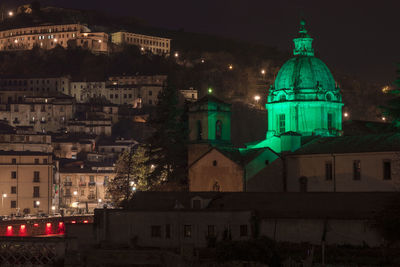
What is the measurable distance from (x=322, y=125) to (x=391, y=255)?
26.6 m

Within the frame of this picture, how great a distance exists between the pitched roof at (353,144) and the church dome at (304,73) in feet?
25.1

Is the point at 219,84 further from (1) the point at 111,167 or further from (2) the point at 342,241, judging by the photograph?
(2) the point at 342,241

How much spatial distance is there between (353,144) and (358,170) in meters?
2.03

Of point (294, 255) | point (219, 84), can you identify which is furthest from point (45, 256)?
point (219, 84)

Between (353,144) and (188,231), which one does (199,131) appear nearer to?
(353,144)

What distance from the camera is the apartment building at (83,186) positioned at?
120 meters

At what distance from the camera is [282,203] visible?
5234 cm

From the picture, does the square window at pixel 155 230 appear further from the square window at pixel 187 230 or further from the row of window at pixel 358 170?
the row of window at pixel 358 170

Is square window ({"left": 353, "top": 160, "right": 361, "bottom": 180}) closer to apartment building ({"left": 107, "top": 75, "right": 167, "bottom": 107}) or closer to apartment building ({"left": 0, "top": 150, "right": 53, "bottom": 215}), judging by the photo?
apartment building ({"left": 0, "top": 150, "right": 53, "bottom": 215})

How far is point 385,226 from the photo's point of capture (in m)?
46.6

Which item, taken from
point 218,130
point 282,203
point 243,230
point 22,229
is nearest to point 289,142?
point 218,130

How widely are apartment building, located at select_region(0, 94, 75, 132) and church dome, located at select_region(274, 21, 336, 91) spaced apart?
9120 centimetres

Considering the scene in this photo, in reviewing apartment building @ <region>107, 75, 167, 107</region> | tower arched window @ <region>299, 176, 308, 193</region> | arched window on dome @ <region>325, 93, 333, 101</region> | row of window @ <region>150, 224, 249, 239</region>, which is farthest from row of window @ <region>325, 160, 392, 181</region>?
apartment building @ <region>107, 75, 167, 107</region>

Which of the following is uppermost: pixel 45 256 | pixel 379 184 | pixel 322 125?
pixel 322 125
